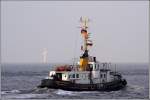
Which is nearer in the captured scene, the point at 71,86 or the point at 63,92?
the point at 63,92

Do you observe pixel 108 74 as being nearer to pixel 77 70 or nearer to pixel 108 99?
pixel 77 70

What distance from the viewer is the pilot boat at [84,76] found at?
4972cm

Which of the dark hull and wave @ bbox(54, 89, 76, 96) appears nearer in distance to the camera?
wave @ bbox(54, 89, 76, 96)

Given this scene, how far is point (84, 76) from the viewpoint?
168 feet

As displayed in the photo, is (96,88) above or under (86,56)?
under

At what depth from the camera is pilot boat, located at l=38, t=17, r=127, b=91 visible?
1957 inches

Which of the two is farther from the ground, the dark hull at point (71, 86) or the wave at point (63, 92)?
the dark hull at point (71, 86)

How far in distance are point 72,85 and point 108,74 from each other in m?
6.77

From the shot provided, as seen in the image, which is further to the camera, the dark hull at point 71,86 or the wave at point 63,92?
the dark hull at point 71,86

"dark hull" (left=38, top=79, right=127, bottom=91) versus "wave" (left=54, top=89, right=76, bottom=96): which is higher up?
"dark hull" (left=38, top=79, right=127, bottom=91)

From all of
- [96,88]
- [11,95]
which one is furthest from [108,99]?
[11,95]

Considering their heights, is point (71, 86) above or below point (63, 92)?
above

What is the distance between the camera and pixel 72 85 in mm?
49531

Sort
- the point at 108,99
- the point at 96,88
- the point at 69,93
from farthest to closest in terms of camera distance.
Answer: the point at 96,88 → the point at 69,93 → the point at 108,99
